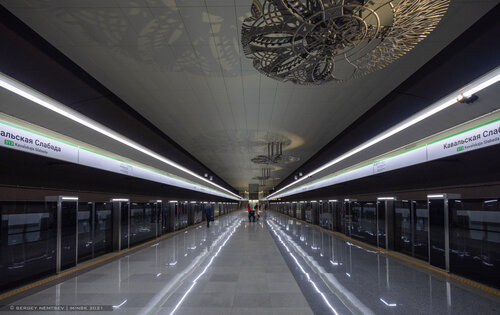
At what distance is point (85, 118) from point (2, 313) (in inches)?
149

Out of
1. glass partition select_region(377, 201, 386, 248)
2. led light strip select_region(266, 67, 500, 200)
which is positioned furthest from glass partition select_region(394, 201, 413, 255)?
led light strip select_region(266, 67, 500, 200)

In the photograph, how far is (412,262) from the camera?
30.2 ft

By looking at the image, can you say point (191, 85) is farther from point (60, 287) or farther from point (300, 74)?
point (60, 287)

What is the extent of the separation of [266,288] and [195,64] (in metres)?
4.61

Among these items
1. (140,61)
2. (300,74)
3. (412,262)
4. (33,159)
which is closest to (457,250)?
(412,262)

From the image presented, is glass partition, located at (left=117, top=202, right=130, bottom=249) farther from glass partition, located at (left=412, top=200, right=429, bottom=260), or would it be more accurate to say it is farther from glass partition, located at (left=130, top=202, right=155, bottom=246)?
glass partition, located at (left=412, top=200, right=429, bottom=260)

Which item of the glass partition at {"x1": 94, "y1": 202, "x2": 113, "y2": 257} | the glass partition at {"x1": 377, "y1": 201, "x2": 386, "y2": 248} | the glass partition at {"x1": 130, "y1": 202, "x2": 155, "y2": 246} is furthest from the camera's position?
the glass partition at {"x1": 130, "y1": 202, "x2": 155, "y2": 246}

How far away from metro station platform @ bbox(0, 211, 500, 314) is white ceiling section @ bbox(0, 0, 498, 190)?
4.22 m

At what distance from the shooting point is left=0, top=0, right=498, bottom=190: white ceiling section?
395 centimetres

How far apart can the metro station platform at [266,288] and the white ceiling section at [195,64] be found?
4.22 m

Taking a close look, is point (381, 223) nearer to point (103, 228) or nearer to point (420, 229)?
point (420, 229)

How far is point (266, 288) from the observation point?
609cm

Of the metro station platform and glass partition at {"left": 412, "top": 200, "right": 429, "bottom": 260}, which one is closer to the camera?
the metro station platform

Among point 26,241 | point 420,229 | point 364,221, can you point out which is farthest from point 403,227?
point 26,241
